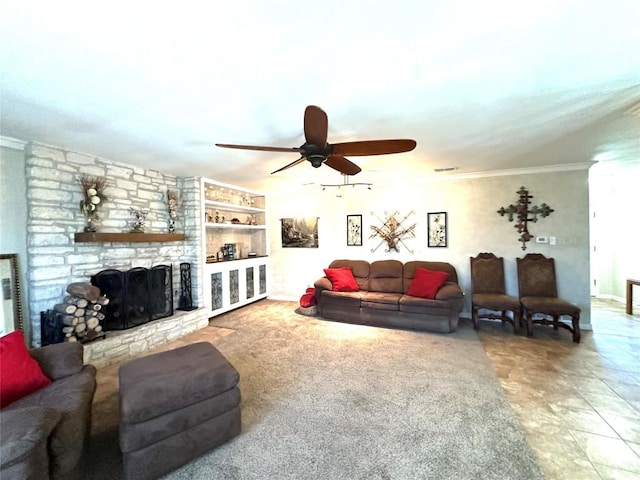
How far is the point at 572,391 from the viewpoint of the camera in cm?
244

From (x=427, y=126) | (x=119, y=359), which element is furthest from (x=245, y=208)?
(x=427, y=126)

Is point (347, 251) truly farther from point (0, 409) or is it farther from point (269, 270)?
point (0, 409)

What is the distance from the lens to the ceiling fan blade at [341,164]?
2.44m

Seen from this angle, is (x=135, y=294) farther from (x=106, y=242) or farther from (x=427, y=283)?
(x=427, y=283)

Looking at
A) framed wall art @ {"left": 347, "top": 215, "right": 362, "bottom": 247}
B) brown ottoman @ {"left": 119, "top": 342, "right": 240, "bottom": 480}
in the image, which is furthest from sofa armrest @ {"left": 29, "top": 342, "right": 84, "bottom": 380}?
framed wall art @ {"left": 347, "top": 215, "right": 362, "bottom": 247}

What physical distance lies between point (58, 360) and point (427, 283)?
4.32 metres

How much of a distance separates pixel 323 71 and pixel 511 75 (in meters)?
1.21

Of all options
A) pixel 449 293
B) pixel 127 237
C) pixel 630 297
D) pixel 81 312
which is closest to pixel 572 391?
pixel 449 293

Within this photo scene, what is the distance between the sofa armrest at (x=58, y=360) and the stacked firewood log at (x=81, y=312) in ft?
3.31

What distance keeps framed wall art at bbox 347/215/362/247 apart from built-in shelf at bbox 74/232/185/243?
10.1ft

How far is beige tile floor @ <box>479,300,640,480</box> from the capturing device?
1.72m

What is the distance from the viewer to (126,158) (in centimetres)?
345

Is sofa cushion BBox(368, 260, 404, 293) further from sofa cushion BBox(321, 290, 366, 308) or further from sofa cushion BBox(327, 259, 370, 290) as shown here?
sofa cushion BBox(321, 290, 366, 308)

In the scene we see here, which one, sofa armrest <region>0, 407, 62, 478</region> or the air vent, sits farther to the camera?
the air vent
